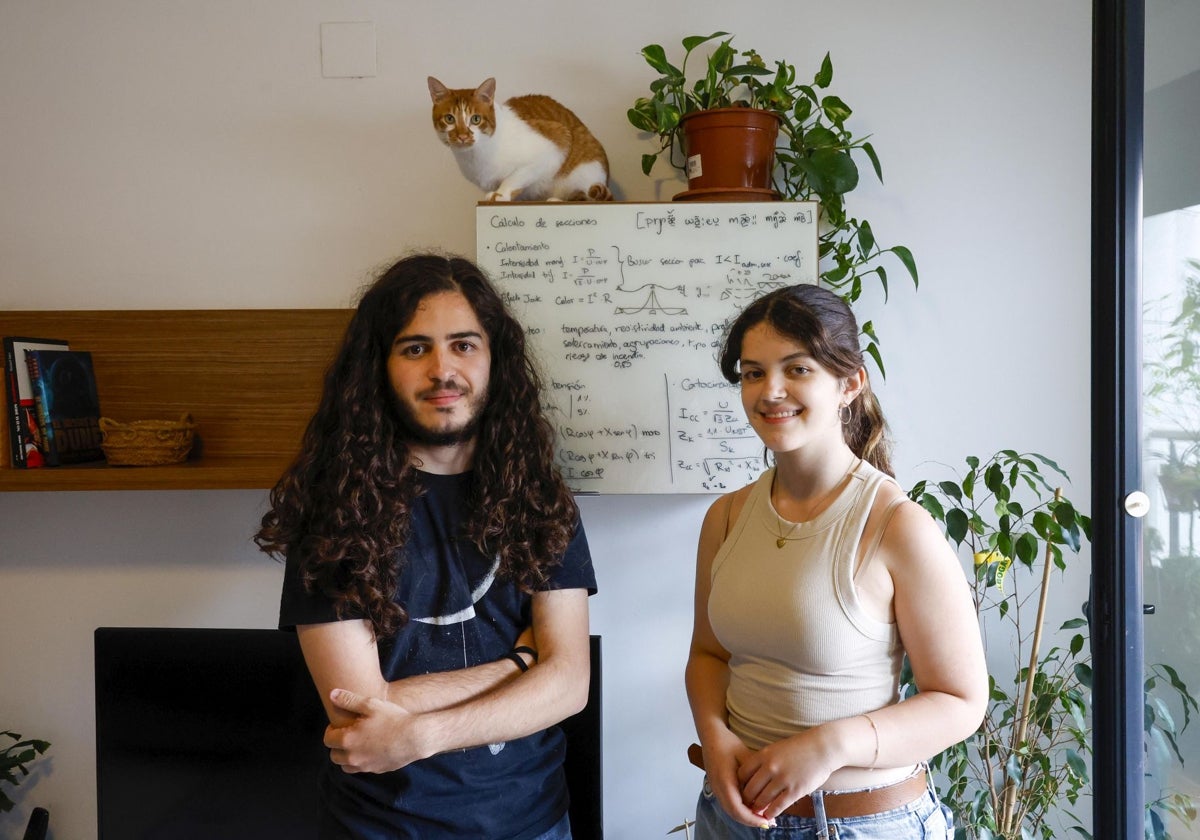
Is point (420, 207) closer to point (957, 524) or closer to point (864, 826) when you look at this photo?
point (957, 524)

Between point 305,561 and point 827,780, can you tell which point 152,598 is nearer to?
point 305,561

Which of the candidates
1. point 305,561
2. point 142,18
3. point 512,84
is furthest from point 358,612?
point 142,18

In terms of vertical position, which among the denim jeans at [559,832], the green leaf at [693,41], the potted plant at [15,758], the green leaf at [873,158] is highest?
the green leaf at [693,41]

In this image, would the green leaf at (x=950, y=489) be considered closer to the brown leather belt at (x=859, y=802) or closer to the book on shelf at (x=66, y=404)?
the brown leather belt at (x=859, y=802)

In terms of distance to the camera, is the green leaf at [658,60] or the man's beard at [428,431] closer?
the man's beard at [428,431]

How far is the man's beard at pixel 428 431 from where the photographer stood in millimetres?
1532

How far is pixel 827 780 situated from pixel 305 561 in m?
0.83

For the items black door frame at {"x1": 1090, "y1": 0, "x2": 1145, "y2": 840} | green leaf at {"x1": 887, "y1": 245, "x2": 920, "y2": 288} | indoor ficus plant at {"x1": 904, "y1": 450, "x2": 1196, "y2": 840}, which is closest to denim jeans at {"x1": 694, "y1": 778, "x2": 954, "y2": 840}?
indoor ficus plant at {"x1": 904, "y1": 450, "x2": 1196, "y2": 840}

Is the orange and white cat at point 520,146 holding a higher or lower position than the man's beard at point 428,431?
higher

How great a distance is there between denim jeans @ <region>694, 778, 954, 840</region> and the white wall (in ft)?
2.90

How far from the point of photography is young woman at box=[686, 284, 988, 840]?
123cm

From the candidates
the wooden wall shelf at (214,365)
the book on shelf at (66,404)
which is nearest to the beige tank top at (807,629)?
the wooden wall shelf at (214,365)

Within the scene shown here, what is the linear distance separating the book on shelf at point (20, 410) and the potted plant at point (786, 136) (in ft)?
4.48

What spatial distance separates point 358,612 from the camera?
4.69 ft
